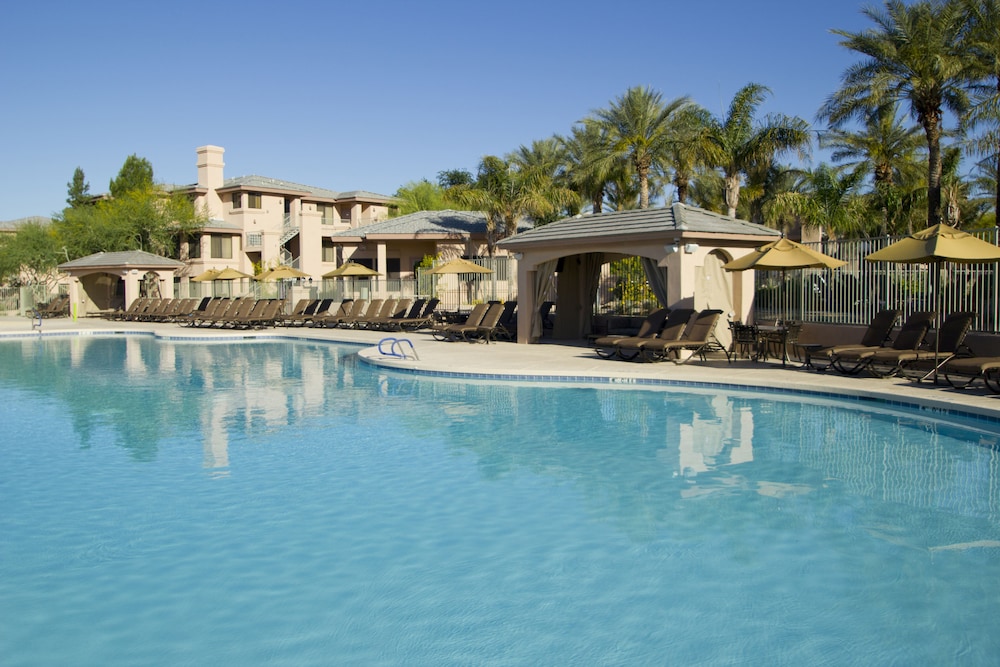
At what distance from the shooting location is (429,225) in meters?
43.6

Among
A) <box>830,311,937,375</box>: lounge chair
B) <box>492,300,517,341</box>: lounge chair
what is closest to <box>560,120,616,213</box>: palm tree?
<box>492,300,517,341</box>: lounge chair

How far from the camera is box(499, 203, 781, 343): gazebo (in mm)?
16531

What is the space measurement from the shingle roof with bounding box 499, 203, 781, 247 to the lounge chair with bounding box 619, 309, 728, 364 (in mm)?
1764

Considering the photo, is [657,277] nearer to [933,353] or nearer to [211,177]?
[933,353]

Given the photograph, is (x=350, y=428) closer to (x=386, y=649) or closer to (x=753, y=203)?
(x=386, y=649)

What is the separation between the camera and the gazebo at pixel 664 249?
16531 millimetres

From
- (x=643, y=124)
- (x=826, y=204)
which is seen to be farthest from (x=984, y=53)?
(x=643, y=124)

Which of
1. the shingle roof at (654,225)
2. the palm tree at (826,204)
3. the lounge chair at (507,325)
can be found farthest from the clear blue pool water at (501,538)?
the palm tree at (826,204)

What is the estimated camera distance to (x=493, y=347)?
785 inches

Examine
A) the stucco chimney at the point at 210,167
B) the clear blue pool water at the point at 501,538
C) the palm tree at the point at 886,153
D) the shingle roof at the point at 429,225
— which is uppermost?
the stucco chimney at the point at 210,167

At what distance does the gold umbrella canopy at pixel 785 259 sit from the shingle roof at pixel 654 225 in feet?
5.43

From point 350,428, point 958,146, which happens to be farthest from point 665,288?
point 958,146

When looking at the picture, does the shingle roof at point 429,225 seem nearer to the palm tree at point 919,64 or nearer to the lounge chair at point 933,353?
the palm tree at point 919,64

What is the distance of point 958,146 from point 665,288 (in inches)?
859
